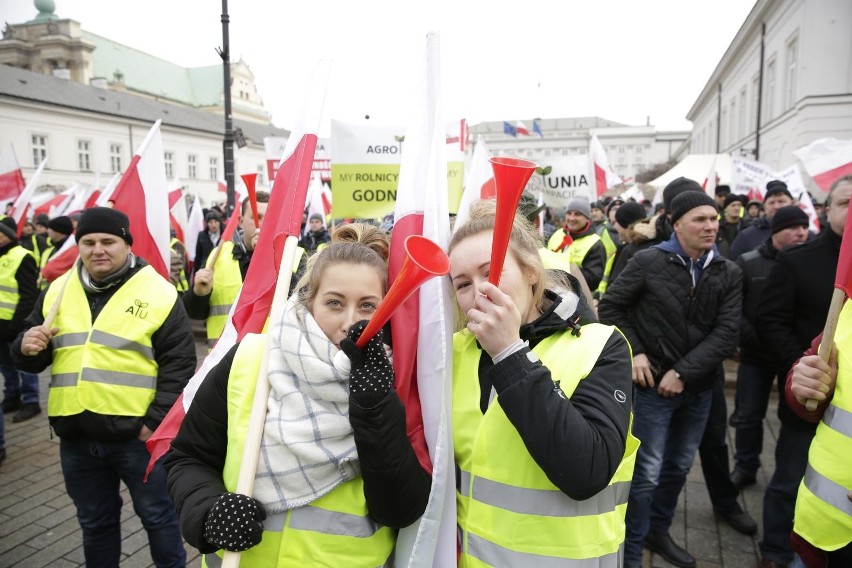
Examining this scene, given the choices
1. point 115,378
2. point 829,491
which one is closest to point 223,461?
point 115,378

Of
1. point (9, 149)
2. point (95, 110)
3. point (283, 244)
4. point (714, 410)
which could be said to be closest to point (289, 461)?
point (283, 244)

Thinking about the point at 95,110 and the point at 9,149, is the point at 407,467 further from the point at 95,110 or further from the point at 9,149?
the point at 95,110

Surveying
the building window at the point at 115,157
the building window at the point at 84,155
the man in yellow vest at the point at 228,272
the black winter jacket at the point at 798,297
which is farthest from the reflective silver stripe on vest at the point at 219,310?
the building window at the point at 115,157

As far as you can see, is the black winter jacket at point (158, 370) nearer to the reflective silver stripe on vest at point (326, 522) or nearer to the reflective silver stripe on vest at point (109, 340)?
the reflective silver stripe on vest at point (109, 340)

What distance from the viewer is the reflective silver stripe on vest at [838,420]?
2006 millimetres

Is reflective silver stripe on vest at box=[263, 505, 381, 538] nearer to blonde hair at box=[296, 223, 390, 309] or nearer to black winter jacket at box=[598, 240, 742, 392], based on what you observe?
blonde hair at box=[296, 223, 390, 309]

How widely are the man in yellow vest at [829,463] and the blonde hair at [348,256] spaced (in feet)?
5.31

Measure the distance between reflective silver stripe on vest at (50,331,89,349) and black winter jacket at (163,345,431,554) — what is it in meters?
1.50

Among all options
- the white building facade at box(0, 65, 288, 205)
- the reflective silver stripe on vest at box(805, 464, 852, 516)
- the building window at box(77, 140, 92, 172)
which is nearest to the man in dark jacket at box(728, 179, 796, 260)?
the reflective silver stripe on vest at box(805, 464, 852, 516)

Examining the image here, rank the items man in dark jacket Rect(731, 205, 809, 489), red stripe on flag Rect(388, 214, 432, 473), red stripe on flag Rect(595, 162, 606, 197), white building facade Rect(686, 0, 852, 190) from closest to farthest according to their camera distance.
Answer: red stripe on flag Rect(388, 214, 432, 473)
man in dark jacket Rect(731, 205, 809, 489)
red stripe on flag Rect(595, 162, 606, 197)
white building facade Rect(686, 0, 852, 190)

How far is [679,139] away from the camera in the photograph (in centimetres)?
8656

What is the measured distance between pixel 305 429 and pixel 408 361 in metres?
0.36

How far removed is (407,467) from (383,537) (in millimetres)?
300

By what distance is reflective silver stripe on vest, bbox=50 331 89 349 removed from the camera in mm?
2918
